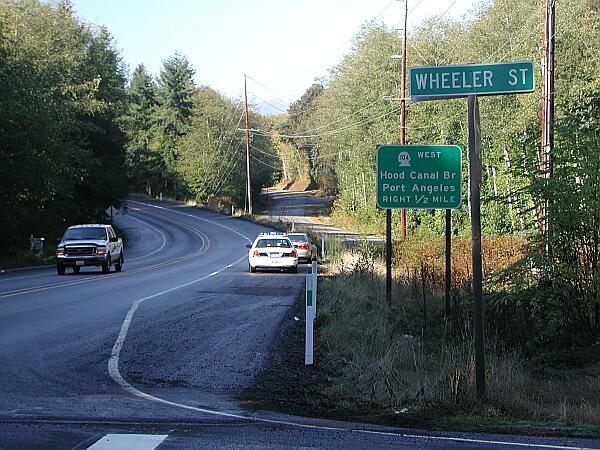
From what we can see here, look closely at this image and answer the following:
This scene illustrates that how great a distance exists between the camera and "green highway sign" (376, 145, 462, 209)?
18.2 metres

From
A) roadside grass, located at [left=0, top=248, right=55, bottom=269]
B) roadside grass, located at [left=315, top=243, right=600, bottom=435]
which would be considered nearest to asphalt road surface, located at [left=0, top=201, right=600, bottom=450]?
roadside grass, located at [left=315, top=243, right=600, bottom=435]

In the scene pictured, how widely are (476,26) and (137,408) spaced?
169 ft

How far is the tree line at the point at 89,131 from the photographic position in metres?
41.7

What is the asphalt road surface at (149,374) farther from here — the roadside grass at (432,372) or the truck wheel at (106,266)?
the truck wheel at (106,266)

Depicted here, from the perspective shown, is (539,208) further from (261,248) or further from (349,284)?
(261,248)

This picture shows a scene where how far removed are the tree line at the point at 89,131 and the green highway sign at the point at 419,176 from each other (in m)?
25.8

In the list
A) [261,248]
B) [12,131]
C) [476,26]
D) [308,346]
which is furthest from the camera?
[476,26]

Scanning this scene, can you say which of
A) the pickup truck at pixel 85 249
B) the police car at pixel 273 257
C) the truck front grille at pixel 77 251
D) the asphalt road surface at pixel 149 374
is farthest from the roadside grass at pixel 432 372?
the truck front grille at pixel 77 251

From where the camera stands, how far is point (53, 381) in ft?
33.0

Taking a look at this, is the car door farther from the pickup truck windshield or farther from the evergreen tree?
the evergreen tree

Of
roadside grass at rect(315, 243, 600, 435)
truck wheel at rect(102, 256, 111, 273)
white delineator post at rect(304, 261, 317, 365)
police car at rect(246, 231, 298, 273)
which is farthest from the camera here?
police car at rect(246, 231, 298, 273)

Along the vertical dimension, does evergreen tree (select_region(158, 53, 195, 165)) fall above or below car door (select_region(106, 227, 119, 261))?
above

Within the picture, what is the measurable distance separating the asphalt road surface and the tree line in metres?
18.5

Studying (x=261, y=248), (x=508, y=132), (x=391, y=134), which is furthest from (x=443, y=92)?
(x=391, y=134)
